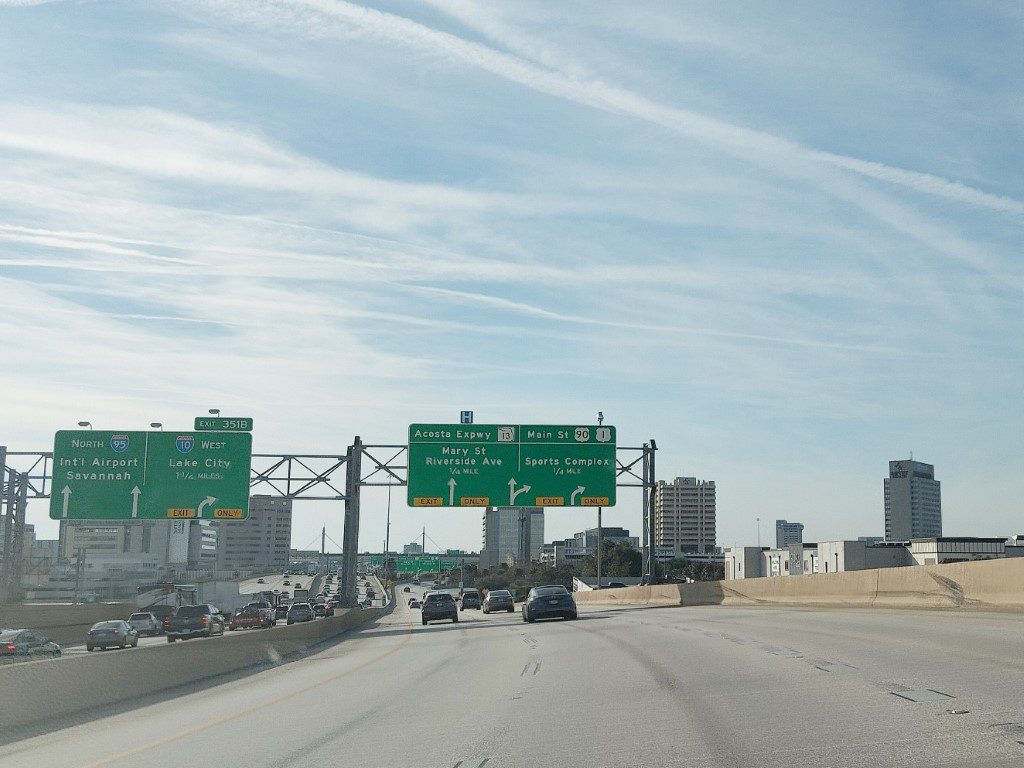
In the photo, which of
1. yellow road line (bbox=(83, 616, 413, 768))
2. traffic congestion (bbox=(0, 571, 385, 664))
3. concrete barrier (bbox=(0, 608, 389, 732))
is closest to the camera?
yellow road line (bbox=(83, 616, 413, 768))

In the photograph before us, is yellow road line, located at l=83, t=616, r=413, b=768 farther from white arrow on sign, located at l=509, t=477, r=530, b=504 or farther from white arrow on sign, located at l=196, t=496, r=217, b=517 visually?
white arrow on sign, located at l=196, t=496, r=217, b=517

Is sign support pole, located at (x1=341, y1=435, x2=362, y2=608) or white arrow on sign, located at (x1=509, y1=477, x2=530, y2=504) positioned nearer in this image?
white arrow on sign, located at (x1=509, y1=477, x2=530, y2=504)

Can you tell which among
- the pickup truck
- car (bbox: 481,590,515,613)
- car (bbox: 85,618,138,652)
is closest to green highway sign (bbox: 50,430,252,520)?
the pickup truck

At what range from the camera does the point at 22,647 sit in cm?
3309

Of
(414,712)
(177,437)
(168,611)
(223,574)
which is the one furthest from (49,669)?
(223,574)

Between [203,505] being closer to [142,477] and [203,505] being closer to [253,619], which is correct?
[142,477]

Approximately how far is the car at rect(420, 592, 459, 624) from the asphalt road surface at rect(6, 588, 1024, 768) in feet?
103

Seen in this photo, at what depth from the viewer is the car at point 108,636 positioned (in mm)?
39938

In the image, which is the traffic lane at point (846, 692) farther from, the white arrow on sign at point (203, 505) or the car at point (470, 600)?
the car at point (470, 600)

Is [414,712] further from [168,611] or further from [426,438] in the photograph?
[168,611]

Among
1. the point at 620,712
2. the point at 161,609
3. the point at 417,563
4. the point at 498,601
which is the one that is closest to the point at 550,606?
the point at 498,601

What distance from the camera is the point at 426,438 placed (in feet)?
161

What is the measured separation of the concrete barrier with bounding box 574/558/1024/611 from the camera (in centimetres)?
3019

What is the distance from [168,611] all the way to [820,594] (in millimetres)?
43792
